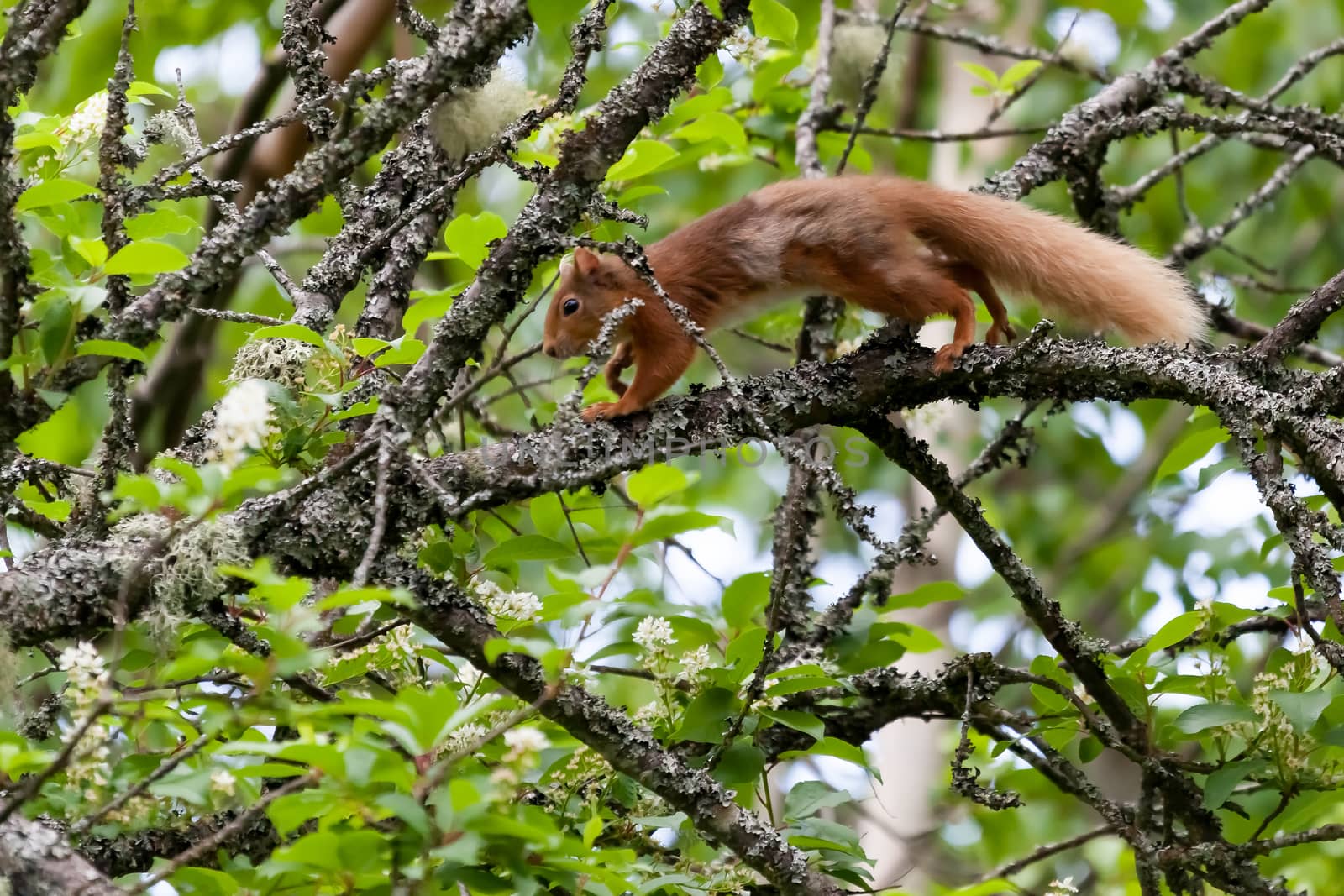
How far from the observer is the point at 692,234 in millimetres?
3818

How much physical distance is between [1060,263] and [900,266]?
391mm

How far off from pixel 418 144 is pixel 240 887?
5.43 feet

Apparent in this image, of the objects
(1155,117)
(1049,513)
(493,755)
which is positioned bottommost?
(493,755)

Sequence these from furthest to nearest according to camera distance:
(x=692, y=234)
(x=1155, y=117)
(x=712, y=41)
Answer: (x=692, y=234), (x=1155, y=117), (x=712, y=41)

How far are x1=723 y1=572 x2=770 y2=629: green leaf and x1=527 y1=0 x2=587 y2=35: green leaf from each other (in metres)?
1.06

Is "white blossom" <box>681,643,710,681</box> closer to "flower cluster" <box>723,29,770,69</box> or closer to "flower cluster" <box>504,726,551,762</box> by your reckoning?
"flower cluster" <box>504,726,551,762</box>

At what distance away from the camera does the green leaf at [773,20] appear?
91.3 inches

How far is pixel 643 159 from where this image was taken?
9.19 ft

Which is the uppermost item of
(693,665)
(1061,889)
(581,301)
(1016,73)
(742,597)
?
(1016,73)

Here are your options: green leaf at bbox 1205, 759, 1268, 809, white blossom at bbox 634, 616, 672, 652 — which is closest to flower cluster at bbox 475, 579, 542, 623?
white blossom at bbox 634, 616, 672, 652

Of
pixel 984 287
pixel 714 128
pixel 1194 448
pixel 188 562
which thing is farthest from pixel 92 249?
pixel 984 287

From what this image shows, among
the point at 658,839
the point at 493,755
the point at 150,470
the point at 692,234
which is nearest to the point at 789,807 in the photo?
the point at 658,839

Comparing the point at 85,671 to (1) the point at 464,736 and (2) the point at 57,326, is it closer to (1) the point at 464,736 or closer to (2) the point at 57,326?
(2) the point at 57,326

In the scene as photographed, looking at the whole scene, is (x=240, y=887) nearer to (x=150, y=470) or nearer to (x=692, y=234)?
(x=150, y=470)
